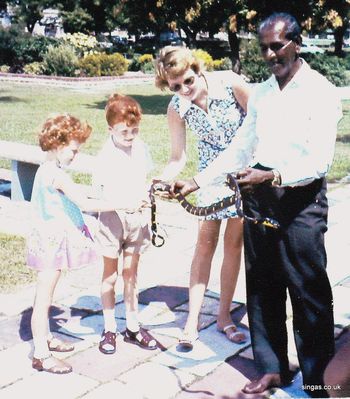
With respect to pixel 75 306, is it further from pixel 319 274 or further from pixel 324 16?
pixel 324 16

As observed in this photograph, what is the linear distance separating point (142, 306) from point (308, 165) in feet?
7.20

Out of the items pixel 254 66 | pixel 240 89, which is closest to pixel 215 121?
pixel 240 89

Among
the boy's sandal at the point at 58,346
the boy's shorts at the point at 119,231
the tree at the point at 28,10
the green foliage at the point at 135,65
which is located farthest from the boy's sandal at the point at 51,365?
the tree at the point at 28,10

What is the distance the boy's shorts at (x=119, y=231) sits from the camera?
4.07 meters

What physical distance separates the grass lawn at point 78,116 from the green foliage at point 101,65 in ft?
4.65

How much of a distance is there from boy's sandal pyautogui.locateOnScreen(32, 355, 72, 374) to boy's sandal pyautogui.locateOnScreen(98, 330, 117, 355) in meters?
0.28

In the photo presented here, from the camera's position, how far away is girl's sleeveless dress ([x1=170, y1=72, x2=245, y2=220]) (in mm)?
3949

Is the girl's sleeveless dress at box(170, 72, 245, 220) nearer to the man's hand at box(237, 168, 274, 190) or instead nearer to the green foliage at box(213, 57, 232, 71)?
the man's hand at box(237, 168, 274, 190)

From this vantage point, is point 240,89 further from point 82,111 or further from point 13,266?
point 82,111

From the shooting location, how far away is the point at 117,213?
4059 mm

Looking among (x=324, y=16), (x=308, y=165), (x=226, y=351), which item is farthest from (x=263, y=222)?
(x=324, y=16)

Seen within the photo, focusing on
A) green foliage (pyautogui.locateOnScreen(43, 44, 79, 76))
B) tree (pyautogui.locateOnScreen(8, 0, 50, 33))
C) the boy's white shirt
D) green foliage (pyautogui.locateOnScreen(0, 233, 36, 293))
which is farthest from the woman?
tree (pyautogui.locateOnScreen(8, 0, 50, 33))

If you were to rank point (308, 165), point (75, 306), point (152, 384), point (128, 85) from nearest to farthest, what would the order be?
point (308, 165) → point (152, 384) → point (75, 306) → point (128, 85)

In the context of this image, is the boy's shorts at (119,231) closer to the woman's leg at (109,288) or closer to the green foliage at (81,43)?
the woman's leg at (109,288)
